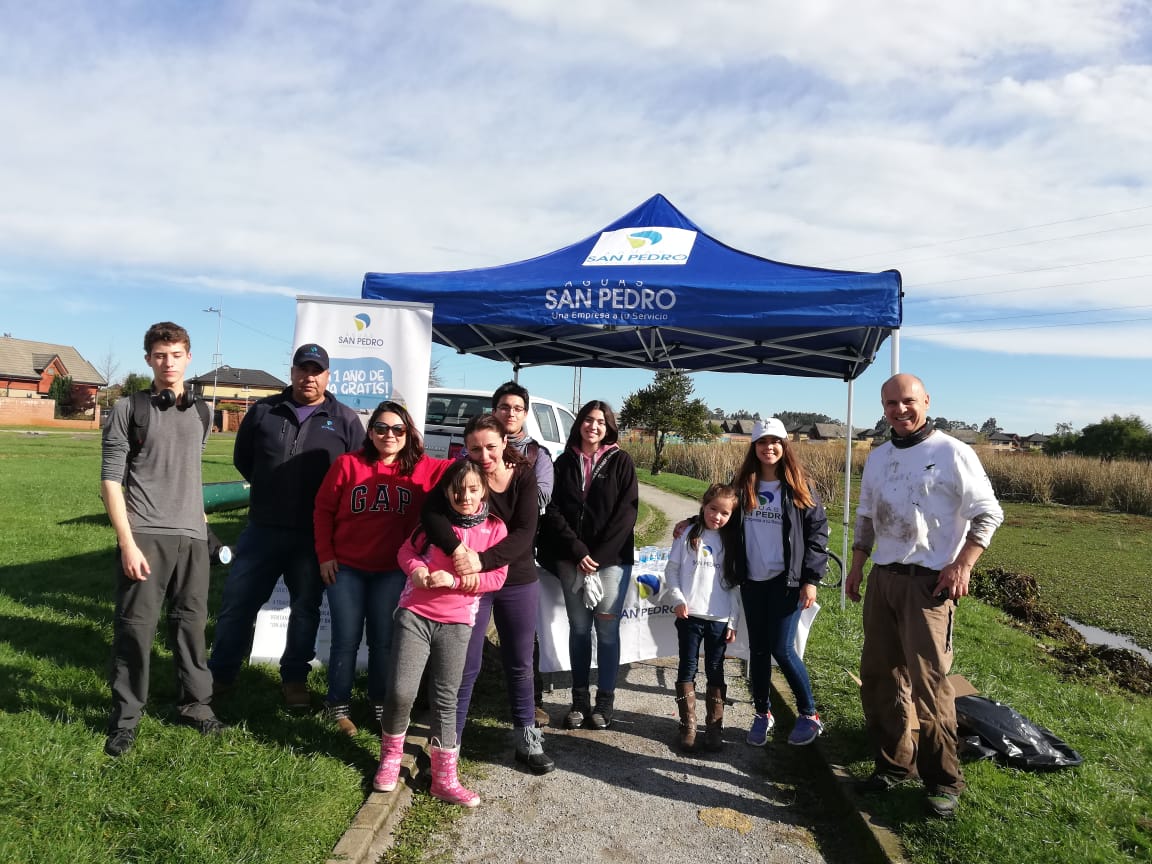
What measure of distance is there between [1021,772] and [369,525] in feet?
11.5

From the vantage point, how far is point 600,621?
421cm

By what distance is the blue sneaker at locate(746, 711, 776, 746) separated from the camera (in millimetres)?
4133

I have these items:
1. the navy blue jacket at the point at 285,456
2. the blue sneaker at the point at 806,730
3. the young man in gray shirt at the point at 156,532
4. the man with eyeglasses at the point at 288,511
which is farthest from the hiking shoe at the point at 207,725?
the blue sneaker at the point at 806,730

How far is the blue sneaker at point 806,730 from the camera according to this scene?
4.01m

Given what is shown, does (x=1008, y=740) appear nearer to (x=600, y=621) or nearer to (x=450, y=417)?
(x=600, y=621)

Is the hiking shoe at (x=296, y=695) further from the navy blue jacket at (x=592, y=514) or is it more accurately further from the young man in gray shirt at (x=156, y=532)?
the navy blue jacket at (x=592, y=514)

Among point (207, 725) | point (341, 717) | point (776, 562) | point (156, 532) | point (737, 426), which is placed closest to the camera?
point (156, 532)

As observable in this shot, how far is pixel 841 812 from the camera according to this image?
3434mm

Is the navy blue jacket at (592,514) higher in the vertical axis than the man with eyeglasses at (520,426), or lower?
lower

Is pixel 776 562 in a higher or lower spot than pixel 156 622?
higher

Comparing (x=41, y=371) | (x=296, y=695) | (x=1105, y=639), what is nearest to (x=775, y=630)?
(x=296, y=695)

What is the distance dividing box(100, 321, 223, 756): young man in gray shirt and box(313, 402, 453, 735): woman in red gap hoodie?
23.8 inches

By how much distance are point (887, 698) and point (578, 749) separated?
166 cm

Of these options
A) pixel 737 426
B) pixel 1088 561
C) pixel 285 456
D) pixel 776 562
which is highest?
pixel 737 426
